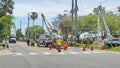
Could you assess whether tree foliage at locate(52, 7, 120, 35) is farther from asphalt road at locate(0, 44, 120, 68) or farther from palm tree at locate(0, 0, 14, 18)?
asphalt road at locate(0, 44, 120, 68)

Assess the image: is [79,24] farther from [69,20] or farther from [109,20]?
[109,20]

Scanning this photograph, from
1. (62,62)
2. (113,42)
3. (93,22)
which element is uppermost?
(93,22)

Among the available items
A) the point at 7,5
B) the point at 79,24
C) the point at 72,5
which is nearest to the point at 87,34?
the point at 79,24

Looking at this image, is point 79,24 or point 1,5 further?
point 79,24

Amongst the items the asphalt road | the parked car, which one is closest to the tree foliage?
the parked car

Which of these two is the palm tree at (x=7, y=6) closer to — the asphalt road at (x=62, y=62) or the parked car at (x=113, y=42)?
the parked car at (x=113, y=42)

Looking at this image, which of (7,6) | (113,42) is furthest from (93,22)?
(113,42)

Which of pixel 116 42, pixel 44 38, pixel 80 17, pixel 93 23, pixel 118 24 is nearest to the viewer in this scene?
pixel 116 42

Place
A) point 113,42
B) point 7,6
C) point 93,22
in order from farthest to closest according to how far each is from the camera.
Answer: point 93,22 → point 7,6 → point 113,42

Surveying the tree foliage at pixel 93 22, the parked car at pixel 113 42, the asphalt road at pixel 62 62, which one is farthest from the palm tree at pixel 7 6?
the asphalt road at pixel 62 62

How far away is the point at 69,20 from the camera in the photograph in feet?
379

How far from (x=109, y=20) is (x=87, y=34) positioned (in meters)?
12.2

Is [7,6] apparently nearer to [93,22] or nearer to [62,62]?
[93,22]

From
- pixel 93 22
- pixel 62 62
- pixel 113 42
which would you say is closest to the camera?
pixel 62 62
